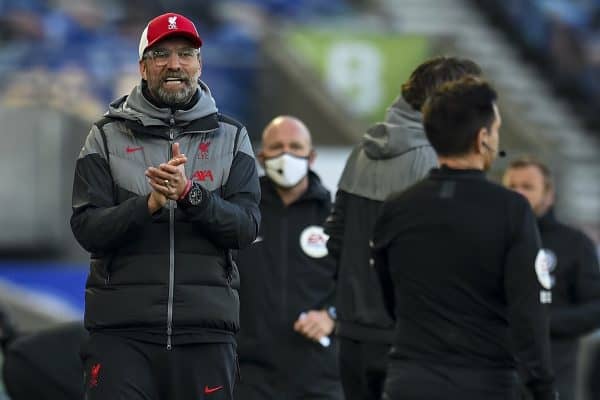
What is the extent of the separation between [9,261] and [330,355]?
231 inches

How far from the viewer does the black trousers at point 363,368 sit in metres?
5.70

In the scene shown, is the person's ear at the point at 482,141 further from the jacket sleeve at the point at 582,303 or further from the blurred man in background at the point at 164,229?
the jacket sleeve at the point at 582,303

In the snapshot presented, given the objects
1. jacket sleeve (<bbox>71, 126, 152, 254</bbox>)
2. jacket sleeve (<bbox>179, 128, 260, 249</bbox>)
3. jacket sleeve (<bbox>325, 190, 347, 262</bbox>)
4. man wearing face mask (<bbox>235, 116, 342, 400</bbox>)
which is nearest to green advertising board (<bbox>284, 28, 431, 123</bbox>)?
man wearing face mask (<bbox>235, 116, 342, 400</bbox>)

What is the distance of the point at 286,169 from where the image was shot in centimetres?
704

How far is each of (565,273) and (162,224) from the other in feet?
10.4

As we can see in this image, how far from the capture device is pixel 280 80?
15.4 meters

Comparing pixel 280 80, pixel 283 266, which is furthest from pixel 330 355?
pixel 280 80

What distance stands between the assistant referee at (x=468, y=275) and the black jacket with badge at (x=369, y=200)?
1113 millimetres

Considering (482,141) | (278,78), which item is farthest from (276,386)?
(278,78)

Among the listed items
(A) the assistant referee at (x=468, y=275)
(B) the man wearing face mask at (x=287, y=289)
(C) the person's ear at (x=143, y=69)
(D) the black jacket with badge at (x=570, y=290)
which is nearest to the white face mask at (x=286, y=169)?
(B) the man wearing face mask at (x=287, y=289)

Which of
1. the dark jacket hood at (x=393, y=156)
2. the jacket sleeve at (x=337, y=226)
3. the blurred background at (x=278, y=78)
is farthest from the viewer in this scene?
the blurred background at (x=278, y=78)

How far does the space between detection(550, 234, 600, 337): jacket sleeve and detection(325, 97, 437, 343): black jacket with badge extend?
1793 mm

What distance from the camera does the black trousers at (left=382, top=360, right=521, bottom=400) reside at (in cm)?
442

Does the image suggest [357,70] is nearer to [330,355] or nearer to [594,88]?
[594,88]
